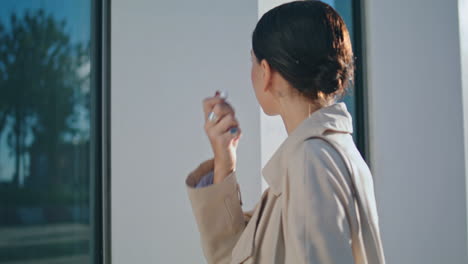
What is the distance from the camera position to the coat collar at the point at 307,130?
124cm

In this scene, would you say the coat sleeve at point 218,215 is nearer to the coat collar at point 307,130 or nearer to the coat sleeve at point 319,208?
the coat collar at point 307,130

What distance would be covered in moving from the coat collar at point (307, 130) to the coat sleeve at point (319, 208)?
8 cm

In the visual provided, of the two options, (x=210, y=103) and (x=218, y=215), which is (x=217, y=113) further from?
(x=218, y=215)

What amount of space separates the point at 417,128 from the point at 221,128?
2443mm

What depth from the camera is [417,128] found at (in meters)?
3.52

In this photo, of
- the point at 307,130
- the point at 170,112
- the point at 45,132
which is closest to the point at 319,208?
the point at 307,130

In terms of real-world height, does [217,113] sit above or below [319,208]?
above

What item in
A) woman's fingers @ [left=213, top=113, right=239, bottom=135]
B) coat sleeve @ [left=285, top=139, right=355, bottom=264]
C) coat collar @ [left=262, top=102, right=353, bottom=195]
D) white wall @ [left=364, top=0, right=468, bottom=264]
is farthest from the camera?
white wall @ [left=364, top=0, right=468, bottom=264]

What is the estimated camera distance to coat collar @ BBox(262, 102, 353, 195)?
48.7 inches

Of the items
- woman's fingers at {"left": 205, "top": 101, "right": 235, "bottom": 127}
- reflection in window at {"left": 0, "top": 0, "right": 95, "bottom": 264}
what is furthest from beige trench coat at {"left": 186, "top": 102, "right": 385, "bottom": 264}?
reflection in window at {"left": 0, "top": 0, "right": 95, "bottom": 264}

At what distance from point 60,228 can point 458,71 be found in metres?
3.06

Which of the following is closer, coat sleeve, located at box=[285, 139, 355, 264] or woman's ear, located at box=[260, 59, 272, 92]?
coat sleeve, located at box=[285, 139, 355, 264]

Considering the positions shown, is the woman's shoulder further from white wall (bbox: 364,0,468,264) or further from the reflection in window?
white wall (bbox: 364,0,468,264)

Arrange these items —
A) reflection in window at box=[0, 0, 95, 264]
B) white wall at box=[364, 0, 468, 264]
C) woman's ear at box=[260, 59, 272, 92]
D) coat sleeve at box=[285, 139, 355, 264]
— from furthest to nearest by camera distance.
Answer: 1. white wall at box=[364, 0, 468, 264]
2. reflection in window at box=[0, 0, 95, 264]
3. woman's ear at box=[260, 59, 272, 92]
4. coat sleeve at box=[285, 139, 355, 264]
